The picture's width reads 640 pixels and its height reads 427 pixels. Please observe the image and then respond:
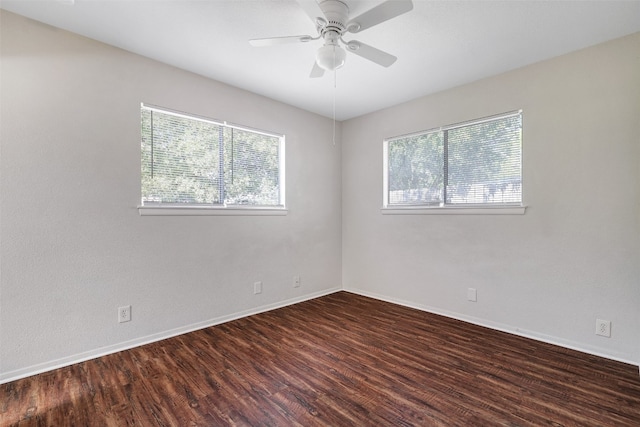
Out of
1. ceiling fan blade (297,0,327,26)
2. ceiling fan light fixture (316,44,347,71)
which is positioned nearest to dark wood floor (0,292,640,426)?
ceiling fan light fixture (316,44,347,71)

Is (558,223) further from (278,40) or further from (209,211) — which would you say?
(209,211)

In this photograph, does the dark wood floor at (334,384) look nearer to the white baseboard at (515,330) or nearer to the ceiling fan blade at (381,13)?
the white baseboard at (515,330)

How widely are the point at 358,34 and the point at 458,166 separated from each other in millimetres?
1811

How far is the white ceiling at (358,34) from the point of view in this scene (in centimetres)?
196

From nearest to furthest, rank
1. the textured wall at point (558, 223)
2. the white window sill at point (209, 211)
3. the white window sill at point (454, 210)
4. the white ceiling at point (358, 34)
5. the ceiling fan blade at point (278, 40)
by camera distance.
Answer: the ceiling fan blade at point (278, 40) → the white ceiling at point (358, 34) → the textured wall at point (558, 223) → the white window sill at point (209, 211) → the white window sill at point (454, 210)

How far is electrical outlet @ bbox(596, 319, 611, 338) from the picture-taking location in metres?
2.35

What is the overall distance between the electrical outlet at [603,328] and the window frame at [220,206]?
125 inches

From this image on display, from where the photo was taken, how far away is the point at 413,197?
A: 144 inches

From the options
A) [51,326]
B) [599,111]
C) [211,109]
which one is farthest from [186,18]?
[599,111]

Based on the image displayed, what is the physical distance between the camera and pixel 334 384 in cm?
198

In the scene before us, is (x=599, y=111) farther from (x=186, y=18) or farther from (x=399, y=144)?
(x=186, y=18)

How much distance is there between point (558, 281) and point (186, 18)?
146 inches

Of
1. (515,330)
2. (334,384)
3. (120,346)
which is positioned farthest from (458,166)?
(120,346)

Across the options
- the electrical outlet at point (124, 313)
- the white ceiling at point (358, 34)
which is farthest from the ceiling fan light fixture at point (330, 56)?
the electrical outlet at point (124, 313)
